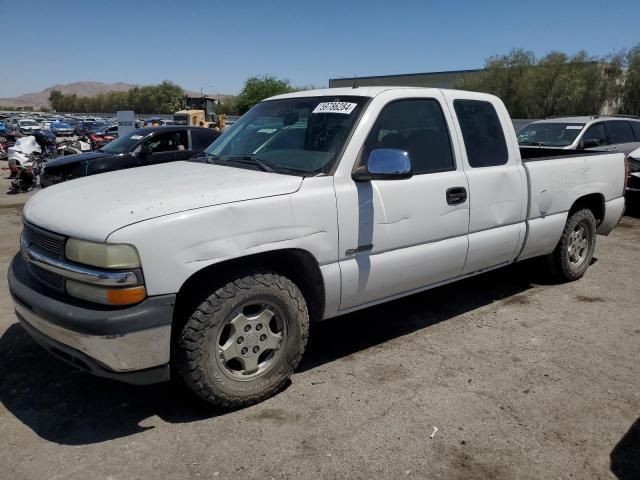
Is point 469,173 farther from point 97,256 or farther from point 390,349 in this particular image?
point 97,256

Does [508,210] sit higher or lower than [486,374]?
higher

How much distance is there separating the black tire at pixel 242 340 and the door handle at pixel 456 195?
1.45 m

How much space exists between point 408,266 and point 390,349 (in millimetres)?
716

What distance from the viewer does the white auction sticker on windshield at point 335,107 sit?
12.3 ft

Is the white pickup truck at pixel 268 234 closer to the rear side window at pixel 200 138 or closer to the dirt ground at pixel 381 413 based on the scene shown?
the dirt ground at pixel 381 413

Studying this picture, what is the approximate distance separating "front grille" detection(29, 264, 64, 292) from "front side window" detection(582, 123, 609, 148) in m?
9.63

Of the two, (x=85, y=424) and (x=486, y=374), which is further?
(x=486, y=374)

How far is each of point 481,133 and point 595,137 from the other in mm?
7151

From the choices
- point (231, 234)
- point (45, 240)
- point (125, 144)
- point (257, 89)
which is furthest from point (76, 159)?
point (257, 89)

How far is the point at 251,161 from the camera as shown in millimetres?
3771

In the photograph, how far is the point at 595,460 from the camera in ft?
9.27

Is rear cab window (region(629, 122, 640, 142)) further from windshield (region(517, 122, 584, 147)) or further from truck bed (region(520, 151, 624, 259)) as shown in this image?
truck bed (region(520, 151, 624, 259))

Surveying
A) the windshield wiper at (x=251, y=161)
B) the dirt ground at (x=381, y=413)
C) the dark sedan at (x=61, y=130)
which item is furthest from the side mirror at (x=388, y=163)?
the dark sedan at (x=61, y=130)

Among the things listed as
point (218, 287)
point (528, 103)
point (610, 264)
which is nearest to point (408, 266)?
point (218, 287)
